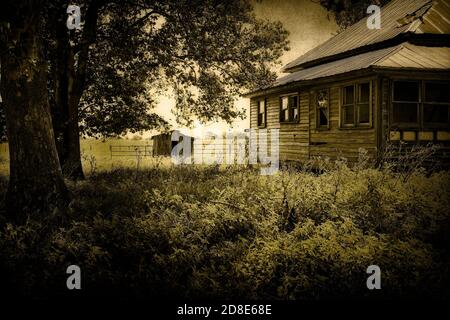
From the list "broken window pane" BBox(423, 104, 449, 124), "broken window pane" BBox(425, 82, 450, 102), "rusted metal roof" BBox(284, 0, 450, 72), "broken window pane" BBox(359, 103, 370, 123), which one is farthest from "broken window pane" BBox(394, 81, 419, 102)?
"rusted metal roof" BBox(284, 0, 450, 72)

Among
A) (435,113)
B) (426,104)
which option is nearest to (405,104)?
→ (426,104)

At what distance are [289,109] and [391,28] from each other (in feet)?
18.7

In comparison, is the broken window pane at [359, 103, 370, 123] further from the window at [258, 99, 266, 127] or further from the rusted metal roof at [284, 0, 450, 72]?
the window at [258, 99, 266, 127]

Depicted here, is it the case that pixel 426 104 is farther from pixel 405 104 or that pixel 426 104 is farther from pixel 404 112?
pixel 404 112

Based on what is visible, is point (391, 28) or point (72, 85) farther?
point (391, 28)

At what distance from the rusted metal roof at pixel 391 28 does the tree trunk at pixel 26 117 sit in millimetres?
11158

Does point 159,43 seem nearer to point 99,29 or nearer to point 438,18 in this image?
point 99,29

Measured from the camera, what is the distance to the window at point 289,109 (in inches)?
862

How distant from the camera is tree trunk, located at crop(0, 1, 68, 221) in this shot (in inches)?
327

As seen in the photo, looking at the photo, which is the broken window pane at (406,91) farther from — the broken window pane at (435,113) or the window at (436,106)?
the broken window pane at (435,113)

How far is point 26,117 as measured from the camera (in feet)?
27.6

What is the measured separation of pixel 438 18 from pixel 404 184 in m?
10.9

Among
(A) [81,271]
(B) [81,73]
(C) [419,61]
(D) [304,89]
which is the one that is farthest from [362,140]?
(A) [81,271]
